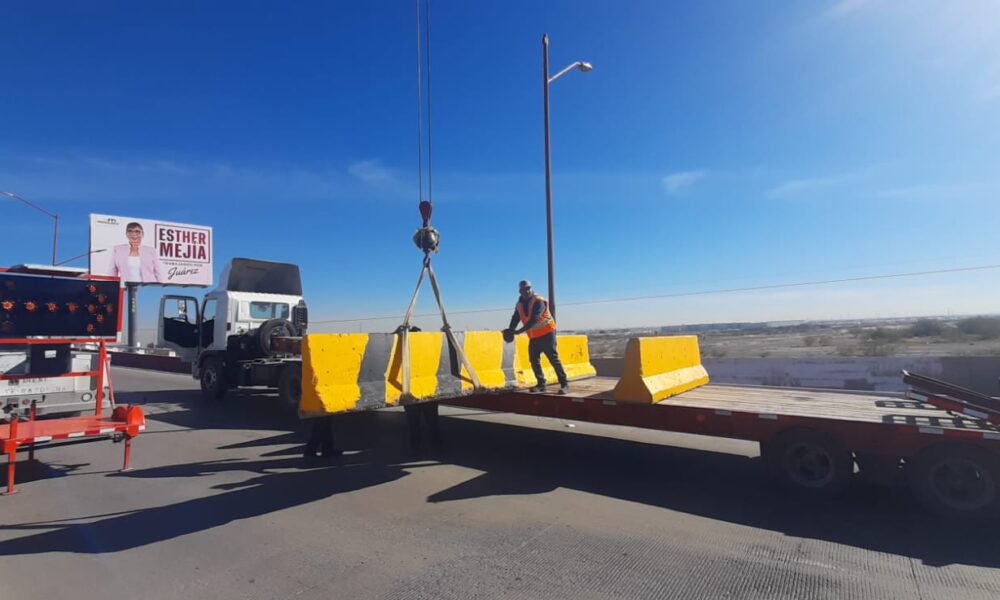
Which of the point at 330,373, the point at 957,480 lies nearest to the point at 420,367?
the point at 330,373

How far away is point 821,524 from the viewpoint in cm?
514

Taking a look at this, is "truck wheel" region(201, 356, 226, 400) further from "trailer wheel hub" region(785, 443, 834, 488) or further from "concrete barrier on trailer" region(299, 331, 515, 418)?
"trailer wheel hub" region(785, 443, 834, 488)

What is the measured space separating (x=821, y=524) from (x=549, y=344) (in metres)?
3.92

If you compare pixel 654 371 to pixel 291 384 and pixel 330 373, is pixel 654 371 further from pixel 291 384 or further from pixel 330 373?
pixel 291 384

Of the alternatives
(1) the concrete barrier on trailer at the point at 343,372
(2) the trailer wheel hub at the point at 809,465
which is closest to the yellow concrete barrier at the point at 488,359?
(1) the concrete barrier on trailer at the point at 343,372

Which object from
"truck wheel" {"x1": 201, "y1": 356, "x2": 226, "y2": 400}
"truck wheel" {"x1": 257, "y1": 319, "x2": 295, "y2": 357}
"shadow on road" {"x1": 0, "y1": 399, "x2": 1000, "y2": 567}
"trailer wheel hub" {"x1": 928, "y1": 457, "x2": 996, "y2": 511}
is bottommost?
"shadow on road" {"x1": 0, "y1": 399, "x2": 1000, "y2": 567}

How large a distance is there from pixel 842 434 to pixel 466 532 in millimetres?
3900

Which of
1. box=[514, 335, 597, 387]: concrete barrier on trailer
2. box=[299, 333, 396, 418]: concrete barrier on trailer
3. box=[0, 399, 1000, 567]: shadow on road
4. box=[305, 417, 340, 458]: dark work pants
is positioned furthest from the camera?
box=[514, 335, 597, 387]: concrete barrier on trailer

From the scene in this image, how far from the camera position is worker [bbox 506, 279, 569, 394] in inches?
310

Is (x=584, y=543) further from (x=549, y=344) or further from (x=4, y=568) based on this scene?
(x=4, y=568)

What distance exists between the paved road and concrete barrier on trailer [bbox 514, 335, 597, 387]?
3.77 feet

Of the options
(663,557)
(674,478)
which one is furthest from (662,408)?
(663,557)

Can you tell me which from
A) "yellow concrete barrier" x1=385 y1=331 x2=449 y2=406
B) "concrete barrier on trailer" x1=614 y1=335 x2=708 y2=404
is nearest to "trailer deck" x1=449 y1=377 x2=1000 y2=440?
"concrete barrier on trailer" x1=614 y1=335 x2=708 y2=404

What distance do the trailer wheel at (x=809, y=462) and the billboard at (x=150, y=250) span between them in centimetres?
4113
